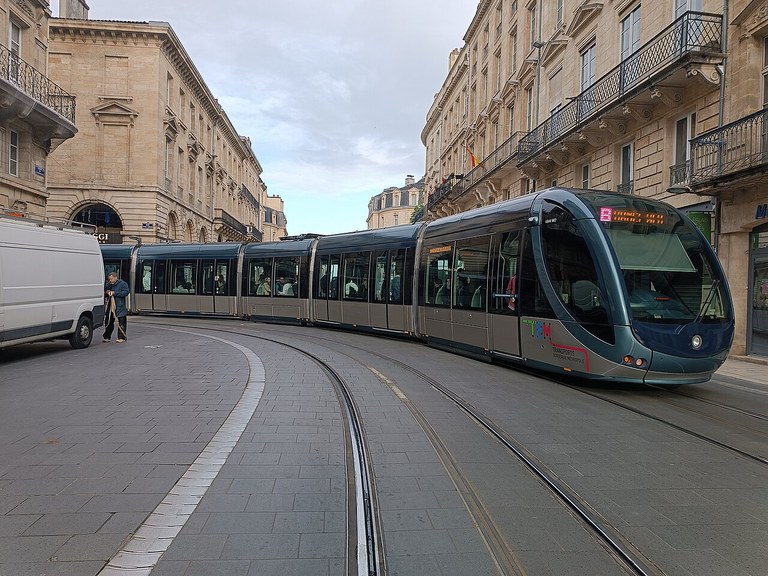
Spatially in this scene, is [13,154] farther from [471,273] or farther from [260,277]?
[471,273]

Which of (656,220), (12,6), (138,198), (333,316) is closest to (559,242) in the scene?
(656,220)

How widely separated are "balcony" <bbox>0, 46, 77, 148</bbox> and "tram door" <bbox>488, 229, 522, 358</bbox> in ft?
54.9

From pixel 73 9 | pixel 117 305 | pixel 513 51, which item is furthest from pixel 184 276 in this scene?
pixel 73 9

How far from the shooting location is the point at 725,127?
12.6 m

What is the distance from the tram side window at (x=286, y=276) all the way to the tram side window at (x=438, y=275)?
6525 millimetres

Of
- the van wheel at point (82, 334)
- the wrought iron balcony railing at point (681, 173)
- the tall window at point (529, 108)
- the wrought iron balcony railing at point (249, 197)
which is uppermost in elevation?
the wrought iron balcony railing at point (249, 197)

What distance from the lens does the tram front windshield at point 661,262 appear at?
744 cm

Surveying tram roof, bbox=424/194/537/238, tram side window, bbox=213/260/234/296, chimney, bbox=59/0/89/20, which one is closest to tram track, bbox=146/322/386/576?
tram roof, bbox=424/194/537/238

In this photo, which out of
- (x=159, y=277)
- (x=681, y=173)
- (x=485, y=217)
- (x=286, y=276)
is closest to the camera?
(x=485, y=217)

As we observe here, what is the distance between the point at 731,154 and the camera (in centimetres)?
1269

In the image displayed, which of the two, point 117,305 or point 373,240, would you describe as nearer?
point 117,305

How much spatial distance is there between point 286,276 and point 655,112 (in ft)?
39.8

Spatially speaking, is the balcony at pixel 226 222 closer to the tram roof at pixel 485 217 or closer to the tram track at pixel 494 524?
the tram roof at pixel 485 217

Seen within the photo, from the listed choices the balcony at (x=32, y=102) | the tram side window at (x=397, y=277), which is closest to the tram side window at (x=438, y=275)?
the tram side window at (x=397, y=277)
